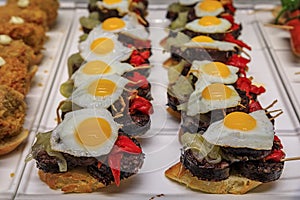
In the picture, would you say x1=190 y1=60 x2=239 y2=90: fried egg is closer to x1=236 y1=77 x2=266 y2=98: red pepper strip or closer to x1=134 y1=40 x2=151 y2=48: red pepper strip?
x1=236 y1=77 x2=266 y2=98: red pepper strip

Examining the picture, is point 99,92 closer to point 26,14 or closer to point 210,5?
point 26,14

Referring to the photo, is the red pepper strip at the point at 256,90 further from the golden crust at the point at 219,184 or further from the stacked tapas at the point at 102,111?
the golden crust at the point at 219,184

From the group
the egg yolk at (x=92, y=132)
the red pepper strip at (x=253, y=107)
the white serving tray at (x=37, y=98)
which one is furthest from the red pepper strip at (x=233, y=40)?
the egg yolk at (x=92, y=132)

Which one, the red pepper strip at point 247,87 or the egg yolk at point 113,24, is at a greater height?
the red pepper strip at point 247,87

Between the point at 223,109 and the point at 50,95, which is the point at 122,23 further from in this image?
the point at 223,109

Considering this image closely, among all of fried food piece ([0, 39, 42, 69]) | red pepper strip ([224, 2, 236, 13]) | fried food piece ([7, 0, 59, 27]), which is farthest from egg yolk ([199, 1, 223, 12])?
fried food piece ([0, 39, 42, 69])

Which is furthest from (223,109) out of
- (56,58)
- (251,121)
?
(56,58)

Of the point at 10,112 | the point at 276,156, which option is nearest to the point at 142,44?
the point at 10,112
